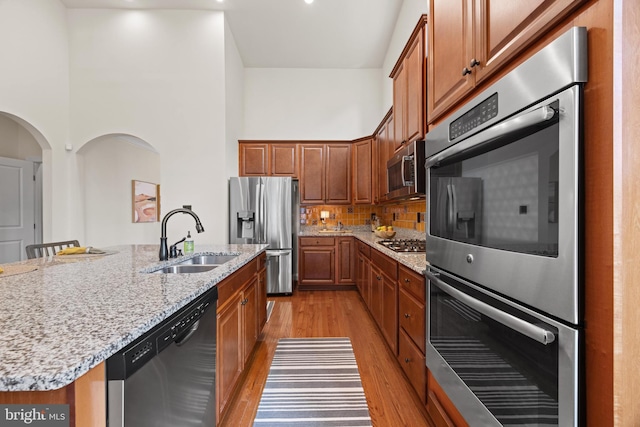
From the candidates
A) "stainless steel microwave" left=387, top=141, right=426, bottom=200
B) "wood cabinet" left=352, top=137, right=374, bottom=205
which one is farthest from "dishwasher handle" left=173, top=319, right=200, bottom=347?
"wood cabinet" left=352, top=137, right=374, bottom=205

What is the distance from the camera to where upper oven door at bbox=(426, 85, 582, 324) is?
0.66 meters

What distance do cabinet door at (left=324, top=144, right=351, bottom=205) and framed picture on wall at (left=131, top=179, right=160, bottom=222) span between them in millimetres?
3798

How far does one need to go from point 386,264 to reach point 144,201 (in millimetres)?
5374

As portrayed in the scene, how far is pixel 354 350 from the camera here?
2.51m

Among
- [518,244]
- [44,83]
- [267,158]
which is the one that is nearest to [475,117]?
[518,244]

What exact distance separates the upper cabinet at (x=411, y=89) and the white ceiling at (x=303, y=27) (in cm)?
158

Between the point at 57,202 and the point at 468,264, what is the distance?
15.4ft

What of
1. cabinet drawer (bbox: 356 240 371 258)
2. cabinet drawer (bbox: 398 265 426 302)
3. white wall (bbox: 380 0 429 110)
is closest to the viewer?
cabinet drawer (bbox: 398 265 426 302)

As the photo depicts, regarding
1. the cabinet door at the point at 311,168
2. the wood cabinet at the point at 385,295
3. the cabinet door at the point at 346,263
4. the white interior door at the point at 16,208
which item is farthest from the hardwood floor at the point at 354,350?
the white interior door at the point at 16,208

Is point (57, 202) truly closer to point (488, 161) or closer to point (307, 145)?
point (307, 145)

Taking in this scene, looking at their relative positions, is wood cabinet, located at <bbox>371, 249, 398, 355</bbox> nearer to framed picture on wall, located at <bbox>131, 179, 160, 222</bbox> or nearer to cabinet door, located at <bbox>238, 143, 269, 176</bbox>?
cabinet door, located at <bbox>238, 143, 269, 176</bbox>

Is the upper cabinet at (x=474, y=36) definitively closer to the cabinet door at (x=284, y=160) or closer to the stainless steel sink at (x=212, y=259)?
the stainless steel sink at (x=212, y=259)
